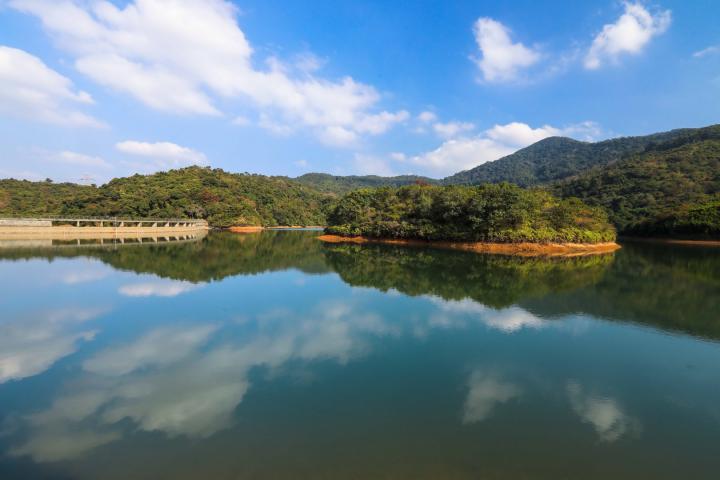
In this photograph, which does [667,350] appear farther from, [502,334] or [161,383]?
[161,383]

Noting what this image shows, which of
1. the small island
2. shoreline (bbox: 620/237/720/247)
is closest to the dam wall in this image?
the small island

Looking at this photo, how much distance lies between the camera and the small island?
34.1m

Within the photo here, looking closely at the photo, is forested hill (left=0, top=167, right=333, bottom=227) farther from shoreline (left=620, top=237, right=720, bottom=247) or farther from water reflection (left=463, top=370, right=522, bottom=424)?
shoreline (left=620, top=237, right=720, bottom=247)

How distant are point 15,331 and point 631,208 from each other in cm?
8858

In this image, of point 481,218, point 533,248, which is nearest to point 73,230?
point 481,218

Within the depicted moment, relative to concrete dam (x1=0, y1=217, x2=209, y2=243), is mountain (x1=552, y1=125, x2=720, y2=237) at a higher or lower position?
higher

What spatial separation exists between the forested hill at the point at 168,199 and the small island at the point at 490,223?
37275 mm

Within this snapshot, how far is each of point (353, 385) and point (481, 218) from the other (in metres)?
31.8

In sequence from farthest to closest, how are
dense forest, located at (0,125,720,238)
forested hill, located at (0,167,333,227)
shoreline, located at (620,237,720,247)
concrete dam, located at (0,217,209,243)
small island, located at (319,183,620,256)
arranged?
forested hill, located at (0,167,333,227) → dense forest, located at (0,125,720,238) → shoreline, located at (620,237,720,247) → concrete dam, located at (0,217,209,243) → small island, located at (319,183,620,256)

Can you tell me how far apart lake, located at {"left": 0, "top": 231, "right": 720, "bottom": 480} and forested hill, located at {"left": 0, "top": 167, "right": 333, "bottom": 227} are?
56.6 m

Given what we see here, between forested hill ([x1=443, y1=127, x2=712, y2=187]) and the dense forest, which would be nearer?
the dense forest

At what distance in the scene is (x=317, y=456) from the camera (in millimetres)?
4504

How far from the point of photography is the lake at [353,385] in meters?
4.50

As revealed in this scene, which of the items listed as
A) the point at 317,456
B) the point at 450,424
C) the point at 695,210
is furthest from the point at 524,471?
the point at 695,210
